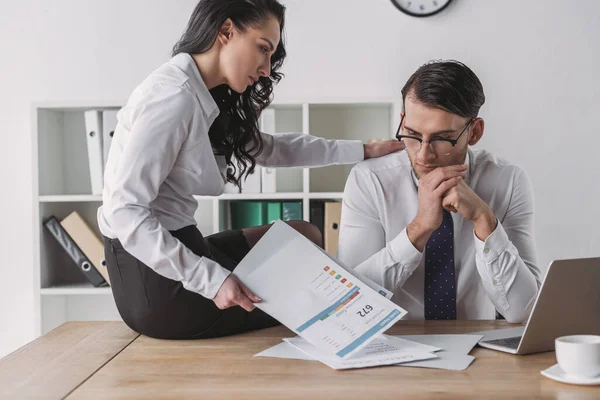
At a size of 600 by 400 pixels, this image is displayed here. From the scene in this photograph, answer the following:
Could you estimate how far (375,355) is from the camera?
1.13m

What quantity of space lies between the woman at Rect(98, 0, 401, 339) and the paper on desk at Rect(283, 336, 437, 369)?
0.56 feet

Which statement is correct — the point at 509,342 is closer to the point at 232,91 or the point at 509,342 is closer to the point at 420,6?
the point at 232,91

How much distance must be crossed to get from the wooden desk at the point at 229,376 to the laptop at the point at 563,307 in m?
0.03

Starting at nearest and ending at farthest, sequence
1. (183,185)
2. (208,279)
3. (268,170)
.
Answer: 1. (208,279)
2. (183,185)
3. (268,170)

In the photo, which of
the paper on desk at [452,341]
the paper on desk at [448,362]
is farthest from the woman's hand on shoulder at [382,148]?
the paper on desk at [448,362]

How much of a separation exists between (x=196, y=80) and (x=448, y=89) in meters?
0.59

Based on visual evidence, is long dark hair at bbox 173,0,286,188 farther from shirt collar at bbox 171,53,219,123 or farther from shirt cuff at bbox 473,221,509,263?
shirt cuff at bbox 473,221,509,263

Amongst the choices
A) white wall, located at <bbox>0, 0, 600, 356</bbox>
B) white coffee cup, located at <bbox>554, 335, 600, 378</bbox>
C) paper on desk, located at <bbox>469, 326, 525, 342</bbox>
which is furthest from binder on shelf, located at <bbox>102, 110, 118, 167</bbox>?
white coffee cup, located at <bbox>554, 335, 600, 378</bbox>

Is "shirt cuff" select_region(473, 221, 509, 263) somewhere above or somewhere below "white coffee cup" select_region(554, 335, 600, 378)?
above

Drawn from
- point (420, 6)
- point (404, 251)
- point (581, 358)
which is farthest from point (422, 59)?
point (581, 358)

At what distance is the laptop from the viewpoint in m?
1.07

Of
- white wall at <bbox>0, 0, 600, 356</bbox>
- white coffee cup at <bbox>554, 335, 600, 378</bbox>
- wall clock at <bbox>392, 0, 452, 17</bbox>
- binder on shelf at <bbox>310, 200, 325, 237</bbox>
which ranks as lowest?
white coffee cup at <bbox>554, 335, 600, 378</bbox>

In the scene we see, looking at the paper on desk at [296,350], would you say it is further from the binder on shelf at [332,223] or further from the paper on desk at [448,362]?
the binder on shelf at [332,223]

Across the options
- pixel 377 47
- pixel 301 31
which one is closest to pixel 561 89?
pixel 377 47
